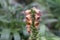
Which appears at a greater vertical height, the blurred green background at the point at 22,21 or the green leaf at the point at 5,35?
the blurred green background at the point at 22,21

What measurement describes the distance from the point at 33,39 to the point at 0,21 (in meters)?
0.98

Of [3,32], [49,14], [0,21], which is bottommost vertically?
[3,32]

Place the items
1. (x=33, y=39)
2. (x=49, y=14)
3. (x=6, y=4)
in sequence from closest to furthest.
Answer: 1. (x=33, y=39)
2. (x=6, y=4)
3. (x=49, y=14)

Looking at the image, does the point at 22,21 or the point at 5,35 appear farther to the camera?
the point at 22,21

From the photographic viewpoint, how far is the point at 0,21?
200 centimetres

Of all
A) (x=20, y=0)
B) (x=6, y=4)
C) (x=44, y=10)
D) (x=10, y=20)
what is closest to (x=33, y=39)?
(x=10, y=20)

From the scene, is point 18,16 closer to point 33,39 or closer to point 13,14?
point 13,14

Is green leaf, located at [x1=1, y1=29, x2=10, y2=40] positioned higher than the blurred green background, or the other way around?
the blurred green background

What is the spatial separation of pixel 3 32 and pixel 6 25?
139mm

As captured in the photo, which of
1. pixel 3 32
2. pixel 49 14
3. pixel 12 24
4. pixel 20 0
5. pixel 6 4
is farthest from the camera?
pixel 20 0

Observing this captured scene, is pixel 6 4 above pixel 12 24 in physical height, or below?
above

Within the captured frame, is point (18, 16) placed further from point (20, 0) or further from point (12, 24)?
point (20, 0)

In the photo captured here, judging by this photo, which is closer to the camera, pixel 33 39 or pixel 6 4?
pixel 33 39

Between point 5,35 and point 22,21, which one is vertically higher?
point 22,21
